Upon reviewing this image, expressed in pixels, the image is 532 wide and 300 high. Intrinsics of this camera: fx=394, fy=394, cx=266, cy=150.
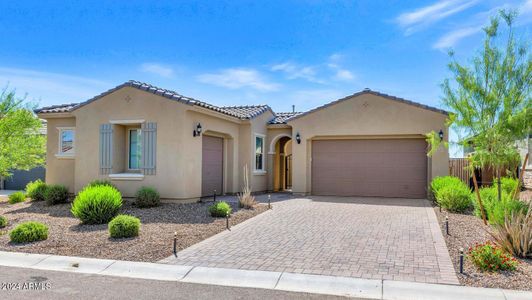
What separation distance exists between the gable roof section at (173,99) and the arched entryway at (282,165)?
2102 millimetres

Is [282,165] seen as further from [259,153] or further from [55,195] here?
[55,195]

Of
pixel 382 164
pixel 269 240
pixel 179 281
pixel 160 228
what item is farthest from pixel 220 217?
pixel 382 164

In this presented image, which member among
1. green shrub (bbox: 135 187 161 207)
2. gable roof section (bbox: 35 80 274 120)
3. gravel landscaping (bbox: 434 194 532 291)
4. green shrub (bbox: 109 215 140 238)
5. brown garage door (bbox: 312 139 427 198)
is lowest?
gravel landscaping (bbox: 434 194 532 291)

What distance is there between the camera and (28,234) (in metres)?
8.84

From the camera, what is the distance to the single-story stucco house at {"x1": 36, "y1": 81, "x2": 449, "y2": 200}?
14398mm

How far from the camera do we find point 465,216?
11914mm

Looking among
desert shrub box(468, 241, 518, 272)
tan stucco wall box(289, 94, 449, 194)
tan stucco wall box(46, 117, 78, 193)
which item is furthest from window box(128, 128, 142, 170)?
desert shrub box(468, 241, 518, 272)

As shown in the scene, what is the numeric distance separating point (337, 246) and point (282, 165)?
540 inches

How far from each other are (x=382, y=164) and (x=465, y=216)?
5.86 m

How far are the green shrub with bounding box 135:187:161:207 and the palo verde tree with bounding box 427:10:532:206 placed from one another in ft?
31.5

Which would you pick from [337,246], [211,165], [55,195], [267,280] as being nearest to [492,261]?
[337,246]

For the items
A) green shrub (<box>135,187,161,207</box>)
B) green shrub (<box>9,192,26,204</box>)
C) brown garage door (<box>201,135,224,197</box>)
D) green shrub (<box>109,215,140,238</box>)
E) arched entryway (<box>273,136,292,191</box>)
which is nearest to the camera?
green shrub (<box>109,215,140,238</box>)

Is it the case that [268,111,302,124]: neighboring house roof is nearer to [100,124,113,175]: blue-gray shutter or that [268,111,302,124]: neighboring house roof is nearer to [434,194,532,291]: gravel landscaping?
[100,124,113,175]: blue-gray shutter

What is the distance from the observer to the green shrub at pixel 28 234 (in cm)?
879
